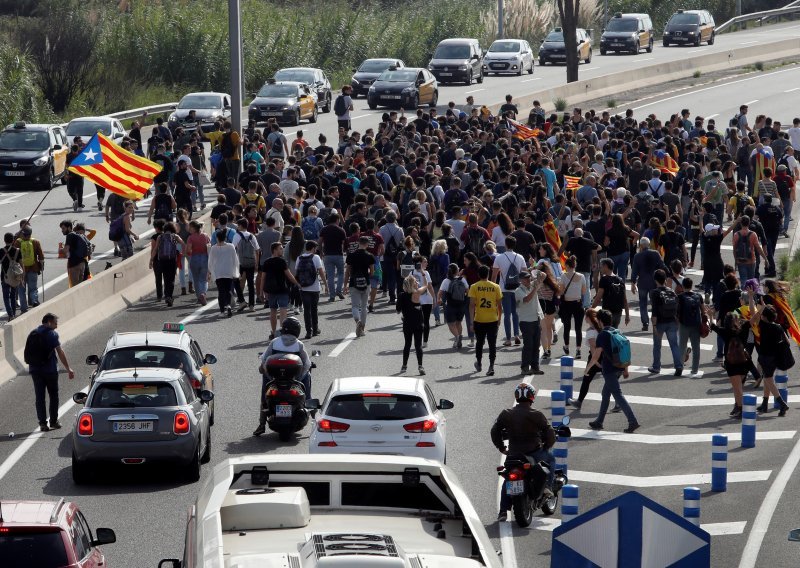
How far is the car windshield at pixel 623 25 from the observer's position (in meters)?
71.1

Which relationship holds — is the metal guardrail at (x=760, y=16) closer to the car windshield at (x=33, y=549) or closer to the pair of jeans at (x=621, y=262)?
the pair of jeans at (x=621, y=262)

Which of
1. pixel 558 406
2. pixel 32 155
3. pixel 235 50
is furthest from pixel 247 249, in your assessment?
pixel 32 155

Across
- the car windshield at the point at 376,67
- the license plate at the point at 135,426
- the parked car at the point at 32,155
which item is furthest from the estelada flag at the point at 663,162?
the car windshield at the point at 376,67

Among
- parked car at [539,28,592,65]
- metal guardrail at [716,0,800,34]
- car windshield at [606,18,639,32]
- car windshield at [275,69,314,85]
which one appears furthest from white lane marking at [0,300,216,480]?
metal guardrail at [716,0,800,34]

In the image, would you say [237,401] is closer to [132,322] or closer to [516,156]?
[132,322]

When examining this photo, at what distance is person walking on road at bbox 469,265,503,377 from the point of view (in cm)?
2123

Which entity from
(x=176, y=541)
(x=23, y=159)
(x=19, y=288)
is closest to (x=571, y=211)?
(x=19, y=288)

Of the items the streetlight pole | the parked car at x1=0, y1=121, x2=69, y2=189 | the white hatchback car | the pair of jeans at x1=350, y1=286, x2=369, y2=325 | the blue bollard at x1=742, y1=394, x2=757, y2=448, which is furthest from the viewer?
the parked car at x1=0, y1=121, x2=69, y2=189

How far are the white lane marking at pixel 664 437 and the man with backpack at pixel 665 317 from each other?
3.09 metres

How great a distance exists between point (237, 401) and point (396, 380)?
198 inches

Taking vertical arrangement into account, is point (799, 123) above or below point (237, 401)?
above

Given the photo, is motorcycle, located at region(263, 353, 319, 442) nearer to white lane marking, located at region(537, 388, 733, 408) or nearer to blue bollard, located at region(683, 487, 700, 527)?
white lane marking, located at region(537, 388, 733, 408)

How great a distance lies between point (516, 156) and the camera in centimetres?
3022

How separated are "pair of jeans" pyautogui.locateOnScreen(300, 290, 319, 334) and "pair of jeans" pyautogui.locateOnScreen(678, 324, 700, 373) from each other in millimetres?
5735
